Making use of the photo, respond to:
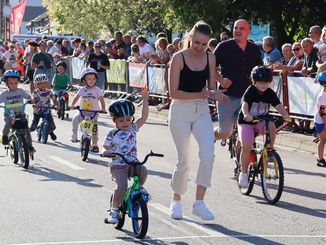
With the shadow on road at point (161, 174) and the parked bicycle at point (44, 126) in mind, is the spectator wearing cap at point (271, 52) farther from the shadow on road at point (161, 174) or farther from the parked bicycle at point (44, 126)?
the shadow on road at point (161, 174)

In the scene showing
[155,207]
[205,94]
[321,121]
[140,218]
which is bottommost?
[155,207]

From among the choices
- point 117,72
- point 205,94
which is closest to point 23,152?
point 205,94

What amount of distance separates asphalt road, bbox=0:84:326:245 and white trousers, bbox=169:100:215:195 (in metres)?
0.19

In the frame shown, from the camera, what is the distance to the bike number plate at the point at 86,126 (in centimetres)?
1407

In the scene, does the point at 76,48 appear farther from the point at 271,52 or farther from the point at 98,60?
the point at 271,52

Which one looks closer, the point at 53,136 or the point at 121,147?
the point at 121,147

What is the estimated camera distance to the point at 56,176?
12.0 meters

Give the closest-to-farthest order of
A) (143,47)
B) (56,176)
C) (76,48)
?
(56,176) < (143,47) < (76,48)

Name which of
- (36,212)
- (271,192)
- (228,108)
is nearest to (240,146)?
(228,108)

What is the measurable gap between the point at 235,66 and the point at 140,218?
11.7 feet

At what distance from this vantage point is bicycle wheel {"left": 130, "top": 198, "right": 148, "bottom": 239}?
7809 mm

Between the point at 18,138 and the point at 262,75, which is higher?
the point at 262,75

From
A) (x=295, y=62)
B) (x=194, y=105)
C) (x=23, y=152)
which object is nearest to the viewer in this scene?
(x=194, y=105)

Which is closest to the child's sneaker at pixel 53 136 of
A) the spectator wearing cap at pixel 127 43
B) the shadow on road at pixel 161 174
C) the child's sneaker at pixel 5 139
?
the child's sneaker at pixel 5 139
